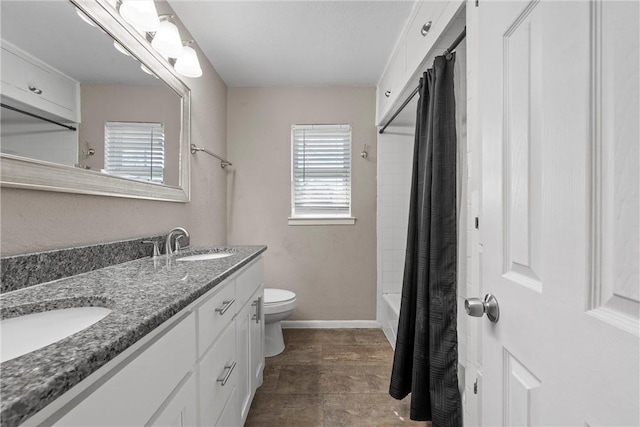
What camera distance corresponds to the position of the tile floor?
1.55 metres

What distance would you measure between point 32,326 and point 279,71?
2.37 metres

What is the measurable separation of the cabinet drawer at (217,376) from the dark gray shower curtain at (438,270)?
0.90 meters

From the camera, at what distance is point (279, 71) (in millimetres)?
2477

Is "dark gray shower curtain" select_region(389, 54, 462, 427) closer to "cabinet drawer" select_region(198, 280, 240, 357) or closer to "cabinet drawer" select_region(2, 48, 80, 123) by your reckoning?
"cabinet drawer" select_region(198, 280, 240, 357)

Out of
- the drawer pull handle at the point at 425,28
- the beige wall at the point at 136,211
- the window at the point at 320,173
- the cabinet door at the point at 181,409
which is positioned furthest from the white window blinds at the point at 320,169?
the cabinet door at the point at 181,409

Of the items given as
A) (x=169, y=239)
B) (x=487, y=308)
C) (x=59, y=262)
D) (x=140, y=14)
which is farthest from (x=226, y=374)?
(x=140, y=14)

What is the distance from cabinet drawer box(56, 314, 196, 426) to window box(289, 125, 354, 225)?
2014 mm

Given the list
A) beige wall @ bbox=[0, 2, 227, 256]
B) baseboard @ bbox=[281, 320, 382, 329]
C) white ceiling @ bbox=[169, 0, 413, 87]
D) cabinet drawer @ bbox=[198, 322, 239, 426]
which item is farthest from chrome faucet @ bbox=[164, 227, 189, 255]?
baseboard @ bbox=[281, 320, 382, 329]

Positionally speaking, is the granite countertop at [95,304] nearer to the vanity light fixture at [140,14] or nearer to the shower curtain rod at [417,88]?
the vanity light fixture at [140,14]

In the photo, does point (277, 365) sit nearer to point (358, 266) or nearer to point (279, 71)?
point (358, 266)

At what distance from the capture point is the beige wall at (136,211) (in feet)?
2.88

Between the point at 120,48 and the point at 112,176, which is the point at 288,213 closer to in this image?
the point at 112,176

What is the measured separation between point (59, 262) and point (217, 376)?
658 mm

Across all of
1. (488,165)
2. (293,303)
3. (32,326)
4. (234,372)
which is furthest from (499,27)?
(293,303)
